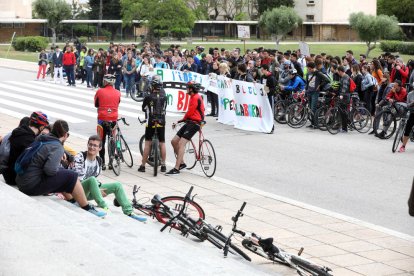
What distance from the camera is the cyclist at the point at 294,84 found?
82.1 ft

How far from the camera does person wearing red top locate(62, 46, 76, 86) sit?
36.3 m

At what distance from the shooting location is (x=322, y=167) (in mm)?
17438

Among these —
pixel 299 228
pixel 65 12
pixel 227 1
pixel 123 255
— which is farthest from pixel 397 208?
pixel 227 1

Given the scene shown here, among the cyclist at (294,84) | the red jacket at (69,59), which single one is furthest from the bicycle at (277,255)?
the red jacket at (69,59)

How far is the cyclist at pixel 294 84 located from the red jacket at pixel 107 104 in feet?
30.4

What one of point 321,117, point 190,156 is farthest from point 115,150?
point 321,117

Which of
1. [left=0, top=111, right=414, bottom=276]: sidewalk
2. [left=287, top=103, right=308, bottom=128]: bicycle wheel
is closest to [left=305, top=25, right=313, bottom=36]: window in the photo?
[left=287, top=103, right=308, bottom=128]: bicycle wheel

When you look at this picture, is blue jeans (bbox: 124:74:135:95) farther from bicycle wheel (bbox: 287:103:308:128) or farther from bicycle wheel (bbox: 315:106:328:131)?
bicycle wheel (bbox: 315:106:328:131)

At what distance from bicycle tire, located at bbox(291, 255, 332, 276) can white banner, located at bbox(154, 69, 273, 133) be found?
13.9m

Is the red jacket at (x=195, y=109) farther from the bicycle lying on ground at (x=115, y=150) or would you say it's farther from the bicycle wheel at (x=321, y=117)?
the bicycle wheel at (x=321, y=117)

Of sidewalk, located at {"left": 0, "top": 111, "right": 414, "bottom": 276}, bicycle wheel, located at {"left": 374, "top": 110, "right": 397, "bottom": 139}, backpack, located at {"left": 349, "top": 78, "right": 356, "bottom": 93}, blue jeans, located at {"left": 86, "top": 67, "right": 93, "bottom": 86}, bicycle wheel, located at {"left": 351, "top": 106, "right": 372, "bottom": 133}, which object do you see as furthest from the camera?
blue jeans, located at {"left": 86, "top": 67, "right": 93, "bottom": 86}

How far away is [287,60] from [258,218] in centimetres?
1583

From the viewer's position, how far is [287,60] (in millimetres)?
27891

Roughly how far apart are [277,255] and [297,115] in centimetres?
1479
